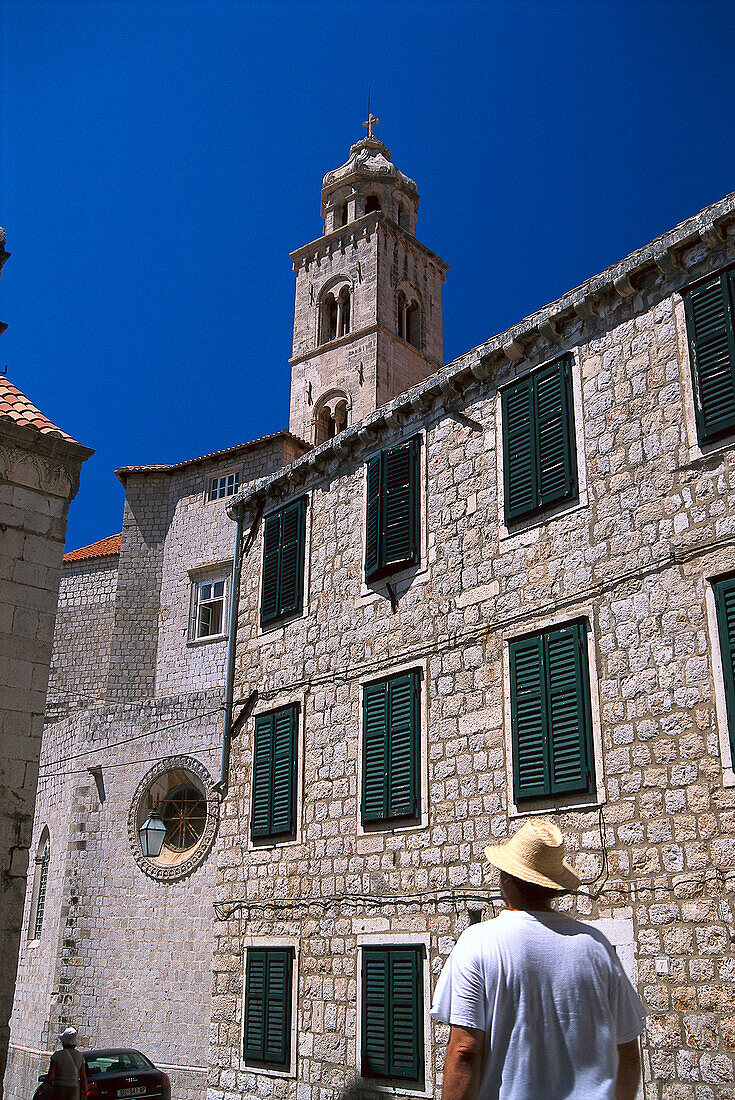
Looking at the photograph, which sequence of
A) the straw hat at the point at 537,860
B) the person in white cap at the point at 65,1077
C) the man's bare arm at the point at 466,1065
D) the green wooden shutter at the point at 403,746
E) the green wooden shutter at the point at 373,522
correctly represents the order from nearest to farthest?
the man's bare arm at the point at 466,1065
the straw hat at the point at 537,860
the green wooden shutter at the point at 403,746
the person in white cap at the point at 65,1077
the green wooden shutter at the point at 373,522

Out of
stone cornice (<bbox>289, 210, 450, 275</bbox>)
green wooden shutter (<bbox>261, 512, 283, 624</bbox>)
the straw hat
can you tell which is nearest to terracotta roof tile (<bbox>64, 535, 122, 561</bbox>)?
stone cornice (<bbox>289, 210, 450, 275</bbox>)

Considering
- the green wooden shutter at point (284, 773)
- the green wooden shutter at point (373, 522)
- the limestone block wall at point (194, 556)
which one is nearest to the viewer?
the green wooden shutter at point (373, 522)

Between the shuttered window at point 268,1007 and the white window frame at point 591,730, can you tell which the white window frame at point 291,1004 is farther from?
the white window frame at point 591,730

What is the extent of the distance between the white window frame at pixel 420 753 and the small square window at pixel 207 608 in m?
17.0

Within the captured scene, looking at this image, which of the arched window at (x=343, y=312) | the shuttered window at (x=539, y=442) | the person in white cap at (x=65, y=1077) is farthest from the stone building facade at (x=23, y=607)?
the arched window at (x=343, y=312)

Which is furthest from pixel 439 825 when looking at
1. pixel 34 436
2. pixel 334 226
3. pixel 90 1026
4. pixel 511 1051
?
pixel 334 226

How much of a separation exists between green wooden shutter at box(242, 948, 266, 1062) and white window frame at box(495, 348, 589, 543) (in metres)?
6.00

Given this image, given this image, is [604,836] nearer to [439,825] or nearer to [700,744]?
[700,744]

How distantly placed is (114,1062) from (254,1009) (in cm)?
463

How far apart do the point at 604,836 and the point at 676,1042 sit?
1622 mm

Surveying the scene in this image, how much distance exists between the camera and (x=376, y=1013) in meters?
10.2

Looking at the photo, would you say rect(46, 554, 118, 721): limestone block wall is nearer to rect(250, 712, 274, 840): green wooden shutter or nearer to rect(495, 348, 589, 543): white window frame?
rect(250, 712, 274, 840): green wooden shutter

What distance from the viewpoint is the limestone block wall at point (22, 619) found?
9773 millimetres

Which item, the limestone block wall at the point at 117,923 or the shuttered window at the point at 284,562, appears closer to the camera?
the shuttered window at the point at 284,562
